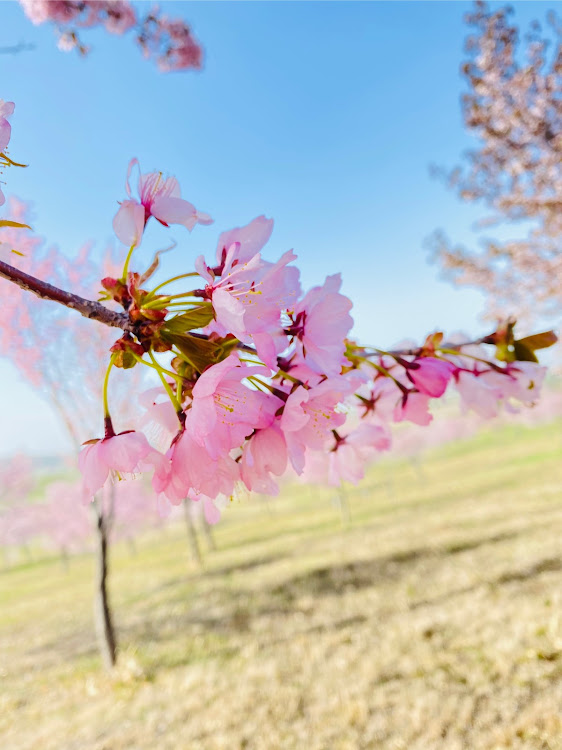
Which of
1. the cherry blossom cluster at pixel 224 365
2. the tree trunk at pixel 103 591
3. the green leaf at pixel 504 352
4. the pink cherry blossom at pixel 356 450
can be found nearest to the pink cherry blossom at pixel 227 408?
the cherry blossom cluster at pixel 224 365

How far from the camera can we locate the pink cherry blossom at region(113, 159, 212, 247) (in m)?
0.44

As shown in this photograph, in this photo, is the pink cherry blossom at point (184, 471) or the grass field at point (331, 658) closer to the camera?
the pink cherry blossom at point (184, 471)

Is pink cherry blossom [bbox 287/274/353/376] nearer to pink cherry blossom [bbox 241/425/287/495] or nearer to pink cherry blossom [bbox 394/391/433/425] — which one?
pink cherry blossom [bbox 241/425/287/495]

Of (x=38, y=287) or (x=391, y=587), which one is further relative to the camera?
(x=391, y=587)

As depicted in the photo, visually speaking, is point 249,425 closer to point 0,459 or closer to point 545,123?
point 545,123

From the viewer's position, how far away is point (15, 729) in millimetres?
3312

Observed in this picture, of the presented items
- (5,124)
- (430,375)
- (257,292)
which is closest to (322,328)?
(257,292)

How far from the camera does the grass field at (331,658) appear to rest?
85.1 inches

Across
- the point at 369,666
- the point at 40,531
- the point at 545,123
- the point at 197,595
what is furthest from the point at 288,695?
the point at 40,531

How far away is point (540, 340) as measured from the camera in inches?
24.2

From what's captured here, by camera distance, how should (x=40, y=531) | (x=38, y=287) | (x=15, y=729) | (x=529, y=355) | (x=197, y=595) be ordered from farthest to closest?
(x=40, y=531) → (x=197, y=595) → (x=15, y=729) → (x=529, y=355) → (x=38, y=287)

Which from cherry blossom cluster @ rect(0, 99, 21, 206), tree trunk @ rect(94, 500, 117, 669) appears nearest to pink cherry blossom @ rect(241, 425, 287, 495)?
cherry blossom cluster @ rect(0, 99, 21, 206)

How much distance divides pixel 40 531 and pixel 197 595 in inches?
734

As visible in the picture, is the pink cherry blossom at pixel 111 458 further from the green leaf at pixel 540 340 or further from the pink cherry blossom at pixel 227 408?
the green leaf at pixel 540 340
